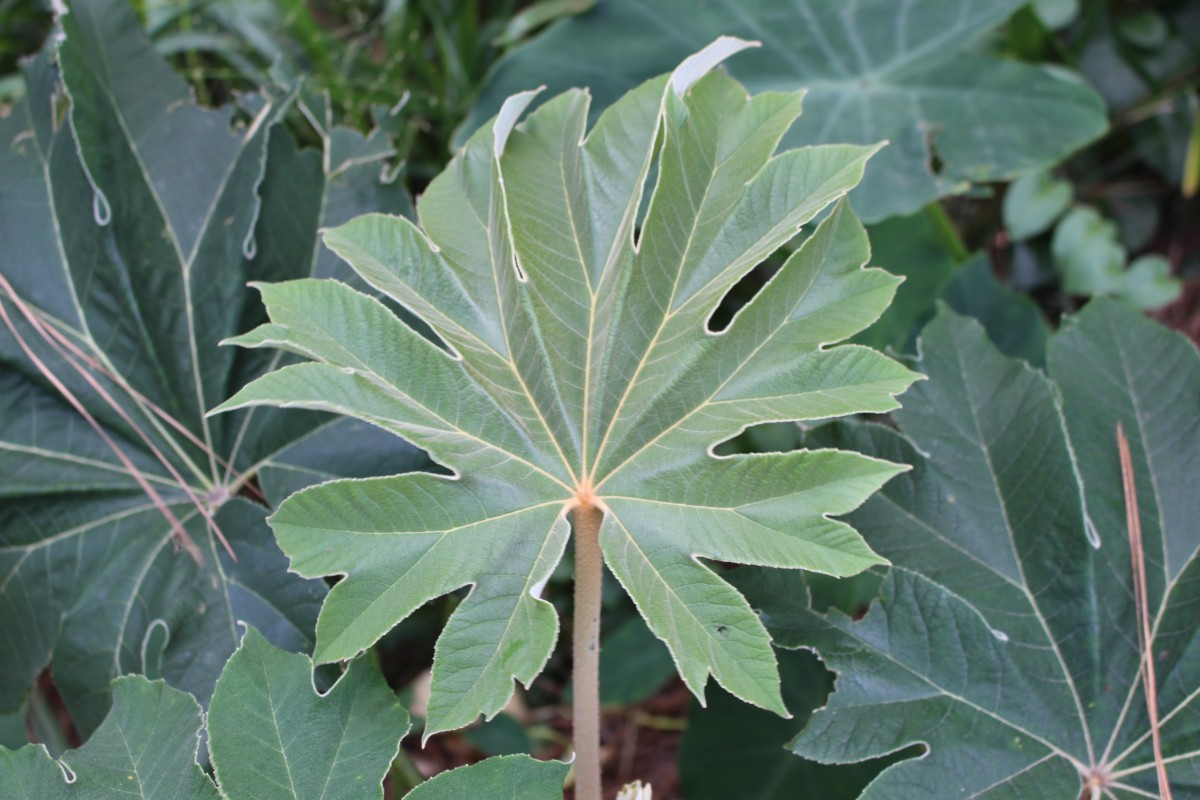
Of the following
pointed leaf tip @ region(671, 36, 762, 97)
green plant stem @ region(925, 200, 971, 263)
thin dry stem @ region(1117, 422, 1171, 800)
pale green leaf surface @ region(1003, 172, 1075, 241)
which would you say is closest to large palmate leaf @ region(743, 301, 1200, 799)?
thin dry stem @ region(1117, 422, 1171, 800)

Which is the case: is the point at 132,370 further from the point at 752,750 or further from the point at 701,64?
the point at 752,750

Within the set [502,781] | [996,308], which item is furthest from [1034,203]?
[502,781]

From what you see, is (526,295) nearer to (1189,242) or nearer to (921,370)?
(921,370)

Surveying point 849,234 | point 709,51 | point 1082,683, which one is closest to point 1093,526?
point 1082,683

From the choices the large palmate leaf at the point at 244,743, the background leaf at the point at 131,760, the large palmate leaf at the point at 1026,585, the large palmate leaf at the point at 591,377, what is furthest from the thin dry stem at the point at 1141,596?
the background leaf at the point at 131,760

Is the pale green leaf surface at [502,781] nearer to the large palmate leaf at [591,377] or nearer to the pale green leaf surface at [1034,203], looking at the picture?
the large palmate leaf at [591,377]

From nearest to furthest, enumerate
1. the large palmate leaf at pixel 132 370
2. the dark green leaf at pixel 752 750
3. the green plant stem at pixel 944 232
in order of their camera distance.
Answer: the large palmate leaf at pixel 132 370
the dark green leaf at pixel 752 750
the green plant stem at pixel 944 232

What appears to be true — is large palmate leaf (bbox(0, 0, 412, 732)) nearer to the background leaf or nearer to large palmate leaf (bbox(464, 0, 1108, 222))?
the background leaf
